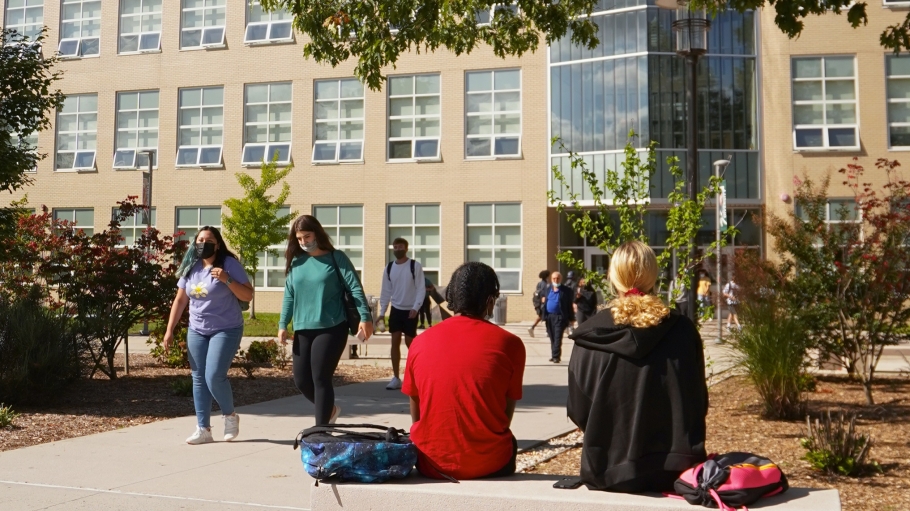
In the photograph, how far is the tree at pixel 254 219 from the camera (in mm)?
31000

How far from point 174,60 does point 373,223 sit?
1037cm

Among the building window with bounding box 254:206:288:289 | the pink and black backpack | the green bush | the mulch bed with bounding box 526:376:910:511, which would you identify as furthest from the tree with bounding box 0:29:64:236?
the building window with bounding box 254:206:288:289

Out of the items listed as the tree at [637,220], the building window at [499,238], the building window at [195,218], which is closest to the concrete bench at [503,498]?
the tree at [637,220]

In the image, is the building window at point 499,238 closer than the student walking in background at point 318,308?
No

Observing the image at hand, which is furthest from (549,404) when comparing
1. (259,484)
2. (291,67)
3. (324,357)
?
(291,67)

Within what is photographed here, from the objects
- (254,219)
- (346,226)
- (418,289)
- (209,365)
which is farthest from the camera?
(346,226)

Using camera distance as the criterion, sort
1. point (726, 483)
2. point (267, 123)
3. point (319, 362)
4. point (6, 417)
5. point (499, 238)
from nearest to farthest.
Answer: point (726, 483) < point (319, 362) < point (6, 417) < point (499, 238) < point (267, 123)

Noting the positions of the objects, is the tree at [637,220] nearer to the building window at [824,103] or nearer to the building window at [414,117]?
the building window at [824,103]

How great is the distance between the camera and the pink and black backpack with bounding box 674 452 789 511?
153 inches

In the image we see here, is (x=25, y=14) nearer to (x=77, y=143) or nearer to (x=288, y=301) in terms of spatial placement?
(x=77, y=143)

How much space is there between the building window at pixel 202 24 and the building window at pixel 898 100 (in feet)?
76.5

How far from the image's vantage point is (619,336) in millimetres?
4062

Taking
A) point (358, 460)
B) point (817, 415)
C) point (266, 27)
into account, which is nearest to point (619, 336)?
point (358, 460)

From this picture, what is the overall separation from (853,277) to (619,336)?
26.8 ft
